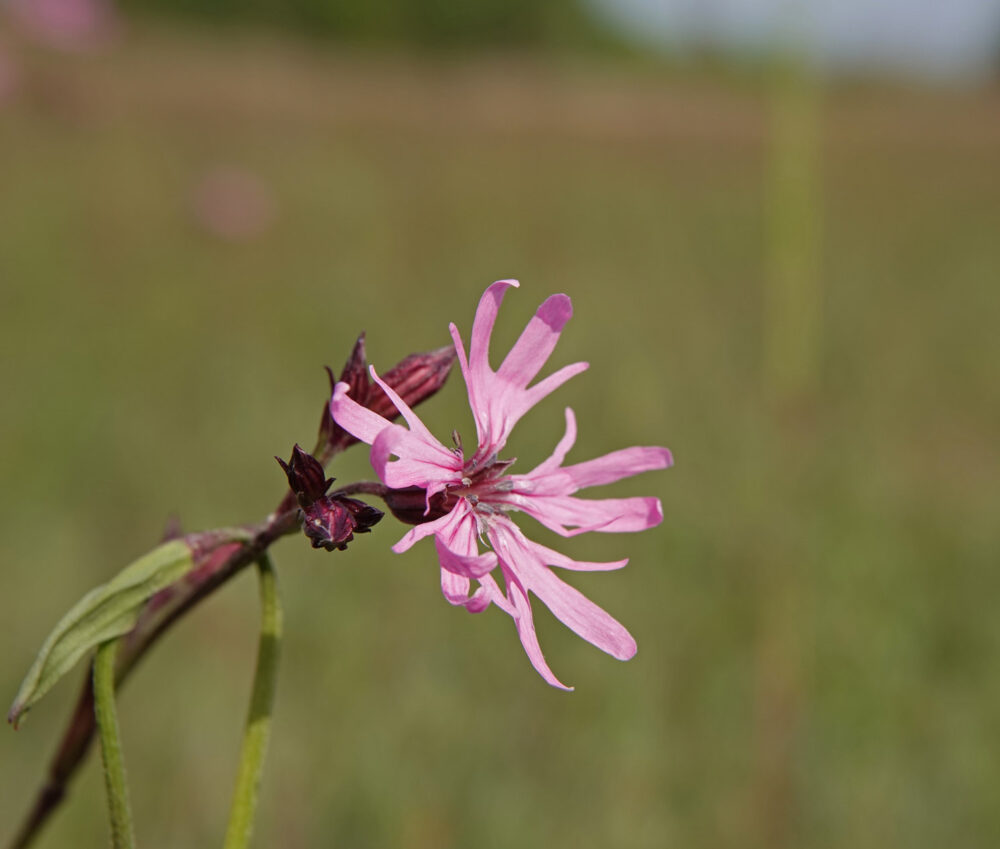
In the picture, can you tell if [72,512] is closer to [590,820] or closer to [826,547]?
[590,820]

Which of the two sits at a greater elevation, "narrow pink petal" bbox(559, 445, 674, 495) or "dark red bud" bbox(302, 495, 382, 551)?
"narrow pink petal" bbox(559, 445, 674, 495)

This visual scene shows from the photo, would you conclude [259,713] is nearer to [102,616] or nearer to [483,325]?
[102,616]

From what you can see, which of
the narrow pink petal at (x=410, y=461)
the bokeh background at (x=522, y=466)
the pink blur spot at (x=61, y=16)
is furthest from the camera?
the pink blur spot at (x=61, y=16)

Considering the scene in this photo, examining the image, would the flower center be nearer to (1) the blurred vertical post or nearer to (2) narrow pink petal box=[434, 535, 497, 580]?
(2) narrow pink petal box=[434, 535, 497, 580]

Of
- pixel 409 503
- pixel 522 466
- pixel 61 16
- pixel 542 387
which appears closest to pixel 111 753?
pixel 409 503

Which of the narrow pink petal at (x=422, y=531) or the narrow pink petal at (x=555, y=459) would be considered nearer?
the narrow pink petal at (x=422, y=531)

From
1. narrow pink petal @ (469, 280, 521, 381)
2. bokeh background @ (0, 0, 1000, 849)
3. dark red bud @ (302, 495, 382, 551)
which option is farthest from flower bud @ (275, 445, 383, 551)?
bokeh background @ (0, 0, 1000, 849)

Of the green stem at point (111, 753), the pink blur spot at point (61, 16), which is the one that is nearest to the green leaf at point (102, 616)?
the green stem at point (111, 753)

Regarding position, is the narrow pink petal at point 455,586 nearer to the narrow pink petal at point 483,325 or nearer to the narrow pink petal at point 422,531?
the narrow pink petal at point 422,531
